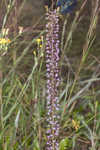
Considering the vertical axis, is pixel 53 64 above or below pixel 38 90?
above

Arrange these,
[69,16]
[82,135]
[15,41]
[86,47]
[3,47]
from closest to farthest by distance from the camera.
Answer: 1. [86,47]
2. [3,47]
3. [15,41]
4. [69,16]
5. [82,135]

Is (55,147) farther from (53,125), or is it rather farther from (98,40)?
(98,40)

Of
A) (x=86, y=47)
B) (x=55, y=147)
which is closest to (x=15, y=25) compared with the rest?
(x=86, y=47)

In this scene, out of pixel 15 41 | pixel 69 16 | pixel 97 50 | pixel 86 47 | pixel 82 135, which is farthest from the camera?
pixel 97 50

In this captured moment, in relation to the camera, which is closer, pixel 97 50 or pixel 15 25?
pixel 15 25

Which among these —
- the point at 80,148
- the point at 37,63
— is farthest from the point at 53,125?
the point at 80,148

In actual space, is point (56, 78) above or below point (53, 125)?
above

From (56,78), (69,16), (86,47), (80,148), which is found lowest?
(80,148)
